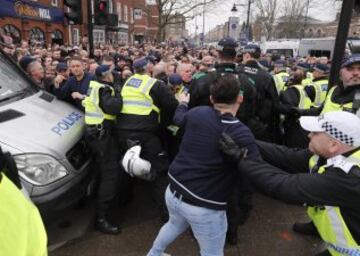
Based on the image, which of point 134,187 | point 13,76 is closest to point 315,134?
point 134,187

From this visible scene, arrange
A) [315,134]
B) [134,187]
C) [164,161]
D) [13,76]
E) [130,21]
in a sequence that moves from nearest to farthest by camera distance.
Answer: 1. [315,134]
2. [164,161]
3. [13,76]
4. [134,187]
5. [130,21]

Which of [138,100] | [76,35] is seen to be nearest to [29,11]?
[76,35]

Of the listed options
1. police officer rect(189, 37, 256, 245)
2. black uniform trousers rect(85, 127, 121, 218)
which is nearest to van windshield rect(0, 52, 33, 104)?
black uniform trousers rect(85, 127, 121, 218)

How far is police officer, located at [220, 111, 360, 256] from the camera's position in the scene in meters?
1.88

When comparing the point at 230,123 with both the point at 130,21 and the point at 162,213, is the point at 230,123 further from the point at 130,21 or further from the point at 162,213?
the point at 130,21

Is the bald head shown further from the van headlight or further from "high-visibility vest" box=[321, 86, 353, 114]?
the van headlight

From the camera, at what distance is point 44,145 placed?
3176mm

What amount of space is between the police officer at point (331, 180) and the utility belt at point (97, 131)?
185cm

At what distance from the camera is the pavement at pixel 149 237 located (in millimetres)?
3480

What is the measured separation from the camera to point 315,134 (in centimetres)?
209

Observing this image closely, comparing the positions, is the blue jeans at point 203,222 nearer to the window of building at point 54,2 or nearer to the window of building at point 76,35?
the window of building at point 54,2

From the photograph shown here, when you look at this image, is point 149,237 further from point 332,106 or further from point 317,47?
point 317,47

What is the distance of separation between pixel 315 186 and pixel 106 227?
2.49 metres

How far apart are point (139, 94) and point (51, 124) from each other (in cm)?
93
